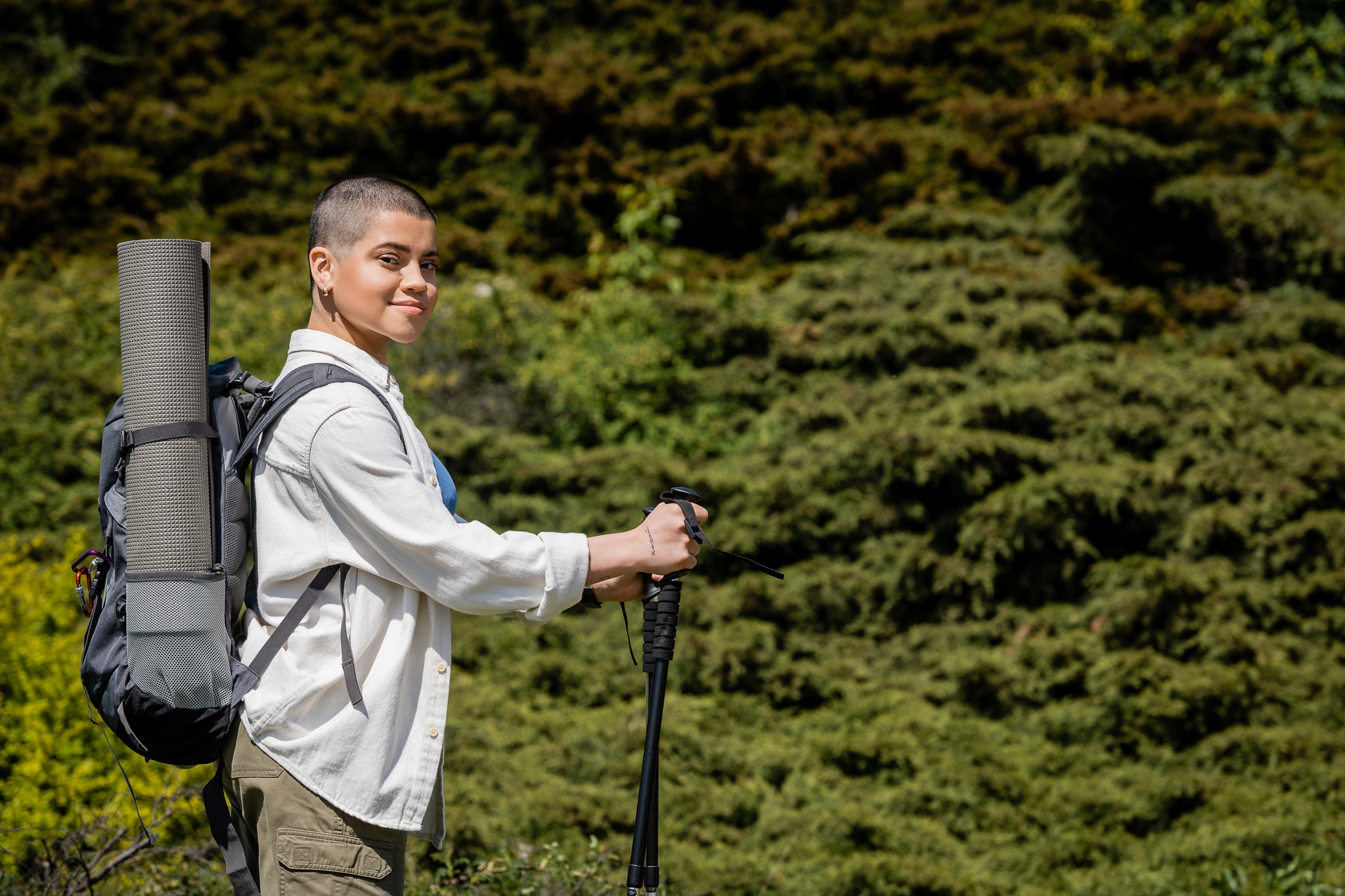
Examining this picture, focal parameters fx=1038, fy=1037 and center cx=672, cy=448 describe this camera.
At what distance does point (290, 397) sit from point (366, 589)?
0.34m

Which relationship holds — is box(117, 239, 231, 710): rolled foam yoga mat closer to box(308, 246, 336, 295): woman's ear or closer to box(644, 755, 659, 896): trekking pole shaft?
box(308, 246, 336, 295): woman's ear

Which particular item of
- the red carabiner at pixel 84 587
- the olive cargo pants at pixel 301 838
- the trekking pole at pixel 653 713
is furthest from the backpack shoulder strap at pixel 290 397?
the trekking pole at pixel 653 713

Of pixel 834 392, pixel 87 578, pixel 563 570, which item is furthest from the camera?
pixel 834 392

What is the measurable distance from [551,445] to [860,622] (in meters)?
2.56

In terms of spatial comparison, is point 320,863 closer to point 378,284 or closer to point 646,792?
point 646,792

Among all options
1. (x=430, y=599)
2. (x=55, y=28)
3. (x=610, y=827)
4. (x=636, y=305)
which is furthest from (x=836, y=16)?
(x=430, y=599)

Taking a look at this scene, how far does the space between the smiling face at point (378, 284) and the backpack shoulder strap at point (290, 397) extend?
0.12 meters

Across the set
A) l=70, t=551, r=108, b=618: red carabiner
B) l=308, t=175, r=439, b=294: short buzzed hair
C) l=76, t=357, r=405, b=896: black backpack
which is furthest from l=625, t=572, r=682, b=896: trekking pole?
l=70, t=551, r=108, b=618: red carabiner

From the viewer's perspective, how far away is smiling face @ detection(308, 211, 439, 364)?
183 cm

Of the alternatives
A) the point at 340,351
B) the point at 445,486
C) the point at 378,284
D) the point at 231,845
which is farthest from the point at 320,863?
the point at 378,284

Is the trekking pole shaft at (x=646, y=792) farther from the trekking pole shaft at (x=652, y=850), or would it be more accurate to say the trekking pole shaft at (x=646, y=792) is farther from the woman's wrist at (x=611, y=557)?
the woman's wrist at (x=611, y=557)

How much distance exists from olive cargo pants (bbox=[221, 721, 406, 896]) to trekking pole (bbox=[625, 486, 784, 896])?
17.6 inches

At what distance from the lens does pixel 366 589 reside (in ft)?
5.57

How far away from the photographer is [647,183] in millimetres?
8945
